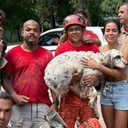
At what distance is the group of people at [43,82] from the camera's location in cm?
450

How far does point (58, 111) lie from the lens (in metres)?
4.63

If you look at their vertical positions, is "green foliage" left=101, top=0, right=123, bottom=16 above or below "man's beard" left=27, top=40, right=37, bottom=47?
above

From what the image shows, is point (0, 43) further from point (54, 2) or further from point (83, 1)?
point (54, 2)

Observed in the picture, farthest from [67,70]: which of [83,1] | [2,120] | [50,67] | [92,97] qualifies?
[83,1]

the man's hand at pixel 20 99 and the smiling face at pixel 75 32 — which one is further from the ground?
the smiling face at pixel 75 32

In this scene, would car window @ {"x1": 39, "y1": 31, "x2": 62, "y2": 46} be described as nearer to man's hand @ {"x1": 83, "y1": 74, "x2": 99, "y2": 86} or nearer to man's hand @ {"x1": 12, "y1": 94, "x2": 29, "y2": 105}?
man's hand @ {"x1": 12, "y1": 94, "x2": 29, "y2": 105}

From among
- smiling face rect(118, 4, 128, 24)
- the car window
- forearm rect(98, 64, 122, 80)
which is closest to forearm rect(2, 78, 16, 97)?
forearm rect(98, 64, 122, 80)

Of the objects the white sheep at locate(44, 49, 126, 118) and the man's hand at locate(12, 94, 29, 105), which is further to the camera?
the man's hand at locate(12, 94, 29, 105)

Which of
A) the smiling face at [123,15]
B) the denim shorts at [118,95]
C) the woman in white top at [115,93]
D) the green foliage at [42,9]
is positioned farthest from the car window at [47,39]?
the green foliage at [42,9]

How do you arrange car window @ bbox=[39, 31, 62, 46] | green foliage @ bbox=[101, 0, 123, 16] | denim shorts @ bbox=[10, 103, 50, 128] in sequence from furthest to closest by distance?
green foliage @ bbox=[101, 0, 123, 16] → car window @ bbox=[39, 31, 62, 46] → denim shorts @ bbox=[10, 103, 50, 128]

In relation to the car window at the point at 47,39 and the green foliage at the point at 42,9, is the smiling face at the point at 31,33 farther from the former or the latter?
the green foliage at the point at 42,9

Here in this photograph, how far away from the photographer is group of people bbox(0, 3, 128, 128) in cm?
450

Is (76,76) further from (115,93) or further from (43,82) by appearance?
(115,93)

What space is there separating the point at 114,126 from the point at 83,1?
20109 millimetres
